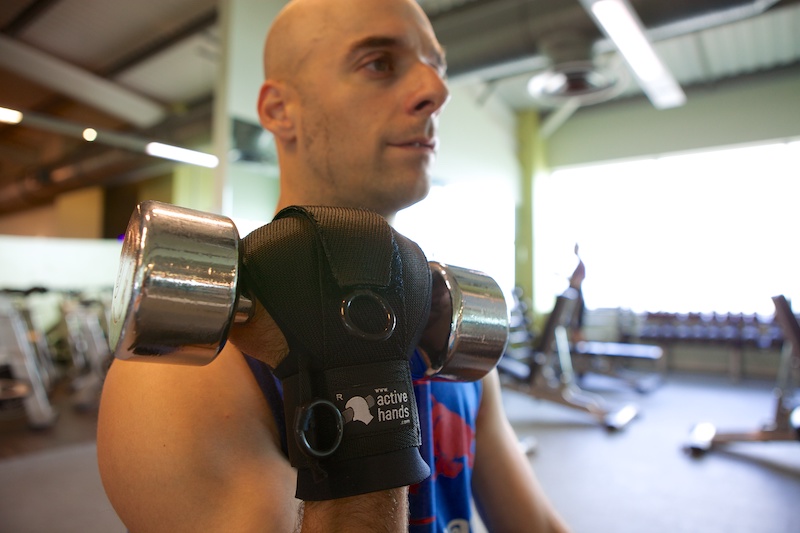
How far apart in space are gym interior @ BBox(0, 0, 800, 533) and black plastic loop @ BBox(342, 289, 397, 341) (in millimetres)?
404

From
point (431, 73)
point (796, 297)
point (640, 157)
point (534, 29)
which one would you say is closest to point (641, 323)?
point (796, 297)

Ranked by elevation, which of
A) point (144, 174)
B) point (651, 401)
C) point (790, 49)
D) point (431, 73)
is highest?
point (790, 49)

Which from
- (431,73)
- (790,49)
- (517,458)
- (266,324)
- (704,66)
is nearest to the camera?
(266,324)

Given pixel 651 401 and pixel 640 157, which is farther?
pixel 640 157

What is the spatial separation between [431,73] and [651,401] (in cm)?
536

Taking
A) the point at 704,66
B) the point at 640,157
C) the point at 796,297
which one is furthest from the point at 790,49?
the point at 796,297

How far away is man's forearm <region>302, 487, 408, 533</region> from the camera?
40 centimetres

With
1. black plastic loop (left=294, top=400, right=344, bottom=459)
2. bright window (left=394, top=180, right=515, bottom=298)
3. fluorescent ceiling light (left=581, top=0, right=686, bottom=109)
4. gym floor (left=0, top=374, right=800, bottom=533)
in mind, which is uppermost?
fluorescent ceiling light (left=581, top=0, right=686, bottom=109)

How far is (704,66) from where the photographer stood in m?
7.22

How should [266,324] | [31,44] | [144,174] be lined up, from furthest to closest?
[144,174] → [31,44] → [266,324]

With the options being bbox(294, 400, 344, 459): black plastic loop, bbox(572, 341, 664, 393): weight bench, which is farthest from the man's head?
bbox(572, 341, 664, 393): weight bench

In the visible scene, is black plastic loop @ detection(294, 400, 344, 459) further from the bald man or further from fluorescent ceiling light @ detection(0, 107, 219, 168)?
fluorescent ceiling light @ detection(0, 107, 219, 168)

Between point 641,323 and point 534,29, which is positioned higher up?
point 534,29

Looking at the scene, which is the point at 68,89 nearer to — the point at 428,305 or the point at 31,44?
the point at 31,44
